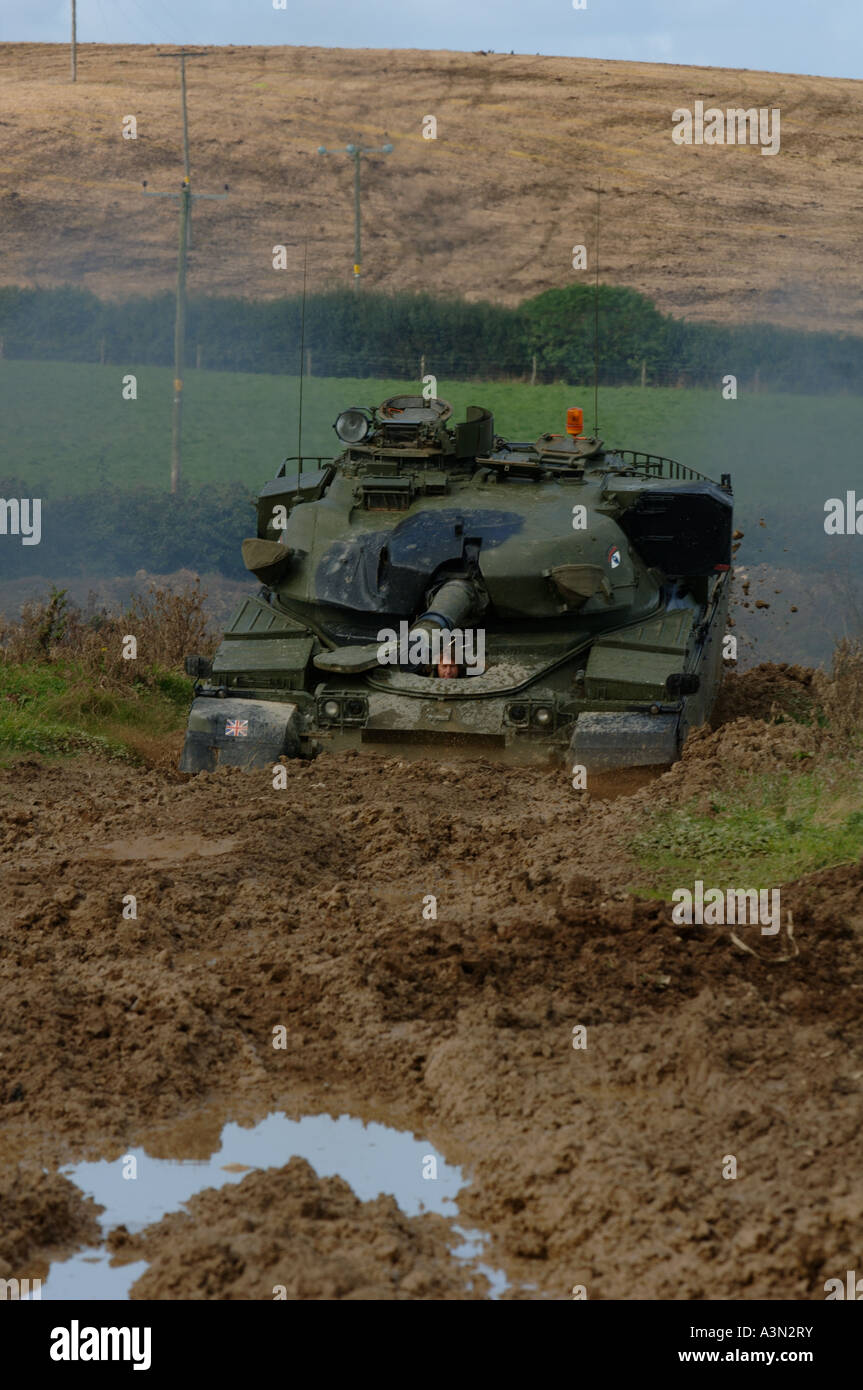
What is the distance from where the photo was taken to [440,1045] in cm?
692

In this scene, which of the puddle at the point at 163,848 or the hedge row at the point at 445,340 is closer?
the puddle at the point at 163,848

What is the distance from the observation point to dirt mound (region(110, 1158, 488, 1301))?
16.2ft

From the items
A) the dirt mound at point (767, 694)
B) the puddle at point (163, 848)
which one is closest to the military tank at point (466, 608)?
the dirt mound at point (767, 694)

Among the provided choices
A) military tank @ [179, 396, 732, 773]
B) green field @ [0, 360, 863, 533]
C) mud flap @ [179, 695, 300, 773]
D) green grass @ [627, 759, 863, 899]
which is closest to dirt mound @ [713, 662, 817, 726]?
military tank @ [179, 396, 732, 773]

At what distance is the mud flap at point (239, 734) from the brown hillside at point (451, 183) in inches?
1127

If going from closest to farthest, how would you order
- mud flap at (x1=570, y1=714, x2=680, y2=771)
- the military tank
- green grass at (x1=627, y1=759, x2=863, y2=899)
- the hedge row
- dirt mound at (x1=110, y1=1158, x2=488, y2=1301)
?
1. dirt mound at (x1=110, y1=1158, x2=488, y2=1301)
2. green grass at (x1=627, y1=759, x2=863, y2=899)
3. mud flap at (x1=570, y1=714, x2=680, y2=771)
4. the military tank
5. the hedge row

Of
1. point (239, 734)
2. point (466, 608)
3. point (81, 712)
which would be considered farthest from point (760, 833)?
point (81, 712)

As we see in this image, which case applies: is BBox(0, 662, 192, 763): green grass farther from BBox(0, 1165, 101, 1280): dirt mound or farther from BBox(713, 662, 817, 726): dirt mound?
BBox(0, 1165, 101, 1280): dirt mound

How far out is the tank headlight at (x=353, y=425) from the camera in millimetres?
14281

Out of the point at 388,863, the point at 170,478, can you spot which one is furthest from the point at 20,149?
the point at 388,863

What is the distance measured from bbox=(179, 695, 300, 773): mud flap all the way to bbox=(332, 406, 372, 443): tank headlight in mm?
2832

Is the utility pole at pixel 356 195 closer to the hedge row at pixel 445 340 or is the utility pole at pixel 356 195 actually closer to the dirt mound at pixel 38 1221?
the hedge row at pixel 445 340

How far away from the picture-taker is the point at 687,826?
964 cm

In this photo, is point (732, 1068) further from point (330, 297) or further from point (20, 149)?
point (20, 149)
